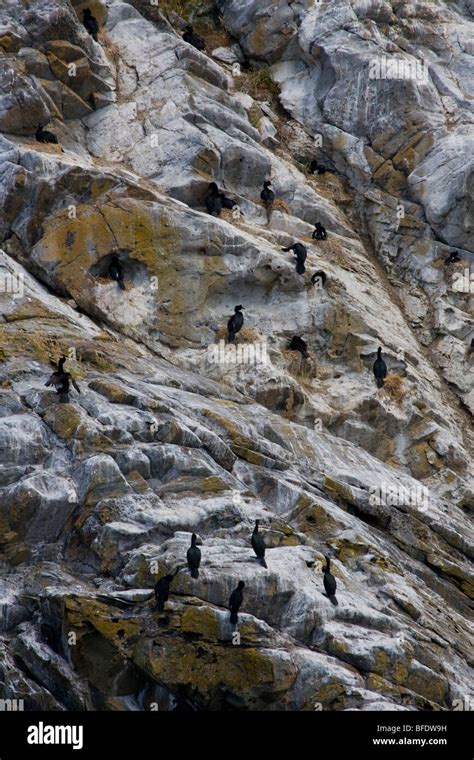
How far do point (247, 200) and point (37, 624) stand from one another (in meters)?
16.5

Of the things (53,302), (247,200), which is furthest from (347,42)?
(53,302)

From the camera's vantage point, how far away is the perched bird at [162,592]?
18000mm

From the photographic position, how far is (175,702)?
17.7 m

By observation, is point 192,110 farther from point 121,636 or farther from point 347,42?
point 121,636

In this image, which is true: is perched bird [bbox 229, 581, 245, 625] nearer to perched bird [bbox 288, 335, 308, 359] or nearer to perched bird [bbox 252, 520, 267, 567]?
perched bird [bbox 252, 520, 267, 567]

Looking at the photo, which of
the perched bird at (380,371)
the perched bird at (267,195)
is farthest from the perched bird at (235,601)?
the perched bird at (267,195)

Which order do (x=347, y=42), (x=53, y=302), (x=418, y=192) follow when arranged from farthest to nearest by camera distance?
(x=347, y=42), (x=418, y=192), (x=53, y=302)

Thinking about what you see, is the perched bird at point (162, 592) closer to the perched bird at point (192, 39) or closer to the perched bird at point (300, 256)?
the perched bird at point (300, 256)

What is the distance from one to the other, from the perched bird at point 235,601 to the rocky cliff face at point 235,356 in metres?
0.21

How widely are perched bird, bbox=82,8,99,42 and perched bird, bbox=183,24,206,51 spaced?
128 inches

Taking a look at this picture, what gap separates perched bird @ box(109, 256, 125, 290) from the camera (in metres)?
27.7

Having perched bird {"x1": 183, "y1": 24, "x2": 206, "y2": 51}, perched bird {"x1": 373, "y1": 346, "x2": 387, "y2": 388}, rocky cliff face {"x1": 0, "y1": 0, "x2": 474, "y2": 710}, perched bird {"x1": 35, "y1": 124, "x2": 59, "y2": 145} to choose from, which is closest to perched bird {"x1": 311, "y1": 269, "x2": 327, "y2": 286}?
rocky cliff face {"x1": 0, "y1": 0, "x2": 474, "y2": 710}

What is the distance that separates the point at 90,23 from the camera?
1367 inches

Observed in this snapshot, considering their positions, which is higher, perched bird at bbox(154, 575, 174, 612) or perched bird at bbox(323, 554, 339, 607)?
perched bird at bbox(154, 575, 174, 612)
